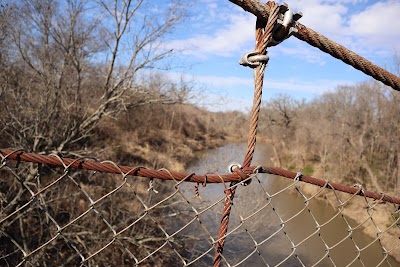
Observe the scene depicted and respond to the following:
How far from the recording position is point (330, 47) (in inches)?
52.3

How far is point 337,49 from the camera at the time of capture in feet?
4.44

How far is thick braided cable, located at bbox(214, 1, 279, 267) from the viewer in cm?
112

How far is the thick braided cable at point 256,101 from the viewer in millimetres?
1122

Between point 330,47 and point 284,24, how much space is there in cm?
32

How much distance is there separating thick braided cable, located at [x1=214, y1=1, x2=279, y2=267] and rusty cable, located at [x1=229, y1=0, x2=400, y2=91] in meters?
0.03

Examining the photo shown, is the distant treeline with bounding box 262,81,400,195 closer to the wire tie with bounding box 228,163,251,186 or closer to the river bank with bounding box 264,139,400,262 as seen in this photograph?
the river bank with bounding box 264,139,400,262

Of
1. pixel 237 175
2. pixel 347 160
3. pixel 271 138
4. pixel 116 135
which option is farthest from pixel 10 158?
pixel 271 138

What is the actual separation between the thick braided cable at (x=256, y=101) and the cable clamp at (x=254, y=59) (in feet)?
0.04

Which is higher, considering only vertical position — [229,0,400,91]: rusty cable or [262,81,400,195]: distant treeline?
[229,0,400,91]: rusty cable

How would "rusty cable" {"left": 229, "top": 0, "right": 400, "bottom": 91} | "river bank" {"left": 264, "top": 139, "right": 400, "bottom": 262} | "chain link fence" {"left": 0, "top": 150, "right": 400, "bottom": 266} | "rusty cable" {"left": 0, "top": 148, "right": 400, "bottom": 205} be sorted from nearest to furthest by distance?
"rusty cable" {"left": 0, "top": 148, "right": 400, "bottom": 205}, "rusty cable" {"left": 229, "top": 0, "right": 400, "bottom": 91}, "chain link fence" {"left": 0, "top": 150, "right": 400, "bottom": 266}, "river bank" {"left": 264, "top": 139, "right": 400, "bottom": 262}

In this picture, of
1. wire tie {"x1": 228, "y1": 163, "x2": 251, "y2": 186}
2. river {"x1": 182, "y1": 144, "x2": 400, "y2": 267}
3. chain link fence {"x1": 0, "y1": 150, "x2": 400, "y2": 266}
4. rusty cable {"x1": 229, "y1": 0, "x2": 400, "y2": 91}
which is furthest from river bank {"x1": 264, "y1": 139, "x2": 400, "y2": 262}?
wire tie {"x1": 228, "y1": 163, "x2": 251, "y2": 186}

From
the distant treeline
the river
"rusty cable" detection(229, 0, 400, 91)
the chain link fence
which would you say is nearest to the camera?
"rusty cable" detection(229, 0, 400, 91)

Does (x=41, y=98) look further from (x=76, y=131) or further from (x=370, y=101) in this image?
(x=370, y=101)

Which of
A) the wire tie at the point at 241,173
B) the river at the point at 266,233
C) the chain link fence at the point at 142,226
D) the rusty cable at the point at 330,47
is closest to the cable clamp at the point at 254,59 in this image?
the rusty cable at the point at 330,47
